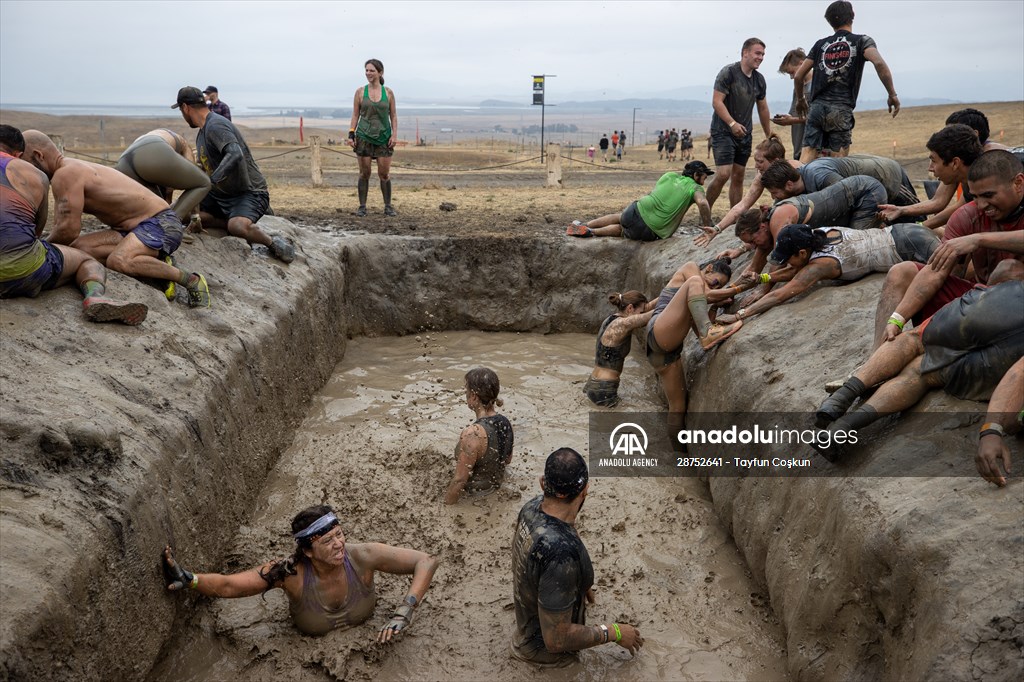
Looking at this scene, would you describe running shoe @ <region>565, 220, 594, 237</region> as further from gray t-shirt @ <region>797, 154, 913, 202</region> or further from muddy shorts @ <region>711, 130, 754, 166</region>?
gray t-shirt @ <region>797, 154, 913, 202</region>

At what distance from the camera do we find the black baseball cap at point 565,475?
3689 mm

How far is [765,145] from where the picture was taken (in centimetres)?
707

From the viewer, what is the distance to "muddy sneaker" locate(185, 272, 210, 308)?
19.6ft

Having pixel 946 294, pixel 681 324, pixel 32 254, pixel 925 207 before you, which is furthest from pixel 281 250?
pixel 946 294

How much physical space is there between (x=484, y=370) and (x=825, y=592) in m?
2.58

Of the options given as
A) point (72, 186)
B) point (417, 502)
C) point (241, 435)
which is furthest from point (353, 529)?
point (72, 186)

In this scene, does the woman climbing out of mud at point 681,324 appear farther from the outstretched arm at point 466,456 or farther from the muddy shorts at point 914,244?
the outstretched arm at point 466,456

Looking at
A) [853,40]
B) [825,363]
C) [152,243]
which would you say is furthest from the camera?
[853,40]

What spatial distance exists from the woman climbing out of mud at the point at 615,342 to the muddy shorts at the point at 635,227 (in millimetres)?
2356

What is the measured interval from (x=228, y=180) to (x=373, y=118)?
10.7 feet

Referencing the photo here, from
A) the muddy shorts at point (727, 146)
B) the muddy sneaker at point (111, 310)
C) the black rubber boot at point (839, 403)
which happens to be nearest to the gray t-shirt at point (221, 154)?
the muddy sneaker at point (111, 310)

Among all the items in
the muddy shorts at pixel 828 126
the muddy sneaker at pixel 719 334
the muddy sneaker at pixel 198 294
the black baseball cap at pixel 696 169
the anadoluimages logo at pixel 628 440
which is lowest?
the anadoluimages logo at pixel 628 440

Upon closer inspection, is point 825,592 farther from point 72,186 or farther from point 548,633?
point 72,186

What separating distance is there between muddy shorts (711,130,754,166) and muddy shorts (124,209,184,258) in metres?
5.65
